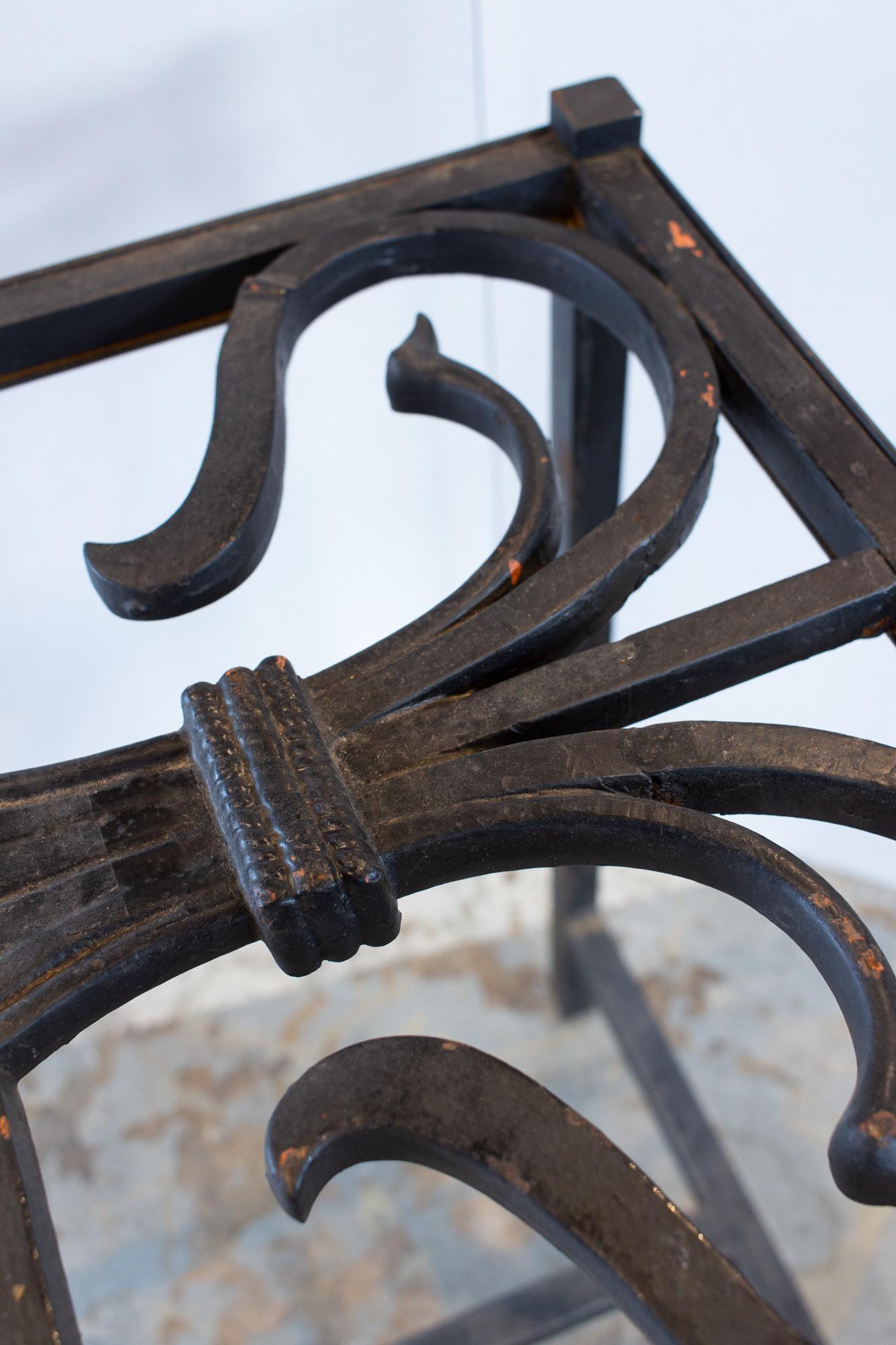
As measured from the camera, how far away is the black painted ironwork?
338 millimetres

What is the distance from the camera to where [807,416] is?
1.70 ft

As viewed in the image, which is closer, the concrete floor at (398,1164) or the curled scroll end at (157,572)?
the curled scroll end at (157,572)

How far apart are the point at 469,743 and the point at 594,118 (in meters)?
0.38

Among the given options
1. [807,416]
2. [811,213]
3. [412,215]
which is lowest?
[807,416]

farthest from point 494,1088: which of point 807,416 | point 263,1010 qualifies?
point 263,1010

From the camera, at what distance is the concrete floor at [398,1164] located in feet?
3.54

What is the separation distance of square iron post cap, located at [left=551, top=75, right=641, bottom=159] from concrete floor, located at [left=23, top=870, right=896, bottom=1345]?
0.87 meters

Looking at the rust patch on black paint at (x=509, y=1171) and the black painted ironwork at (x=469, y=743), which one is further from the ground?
the black painted ironwork at (x=469, y=743)

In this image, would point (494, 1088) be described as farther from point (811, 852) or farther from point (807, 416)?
point (811, 852)

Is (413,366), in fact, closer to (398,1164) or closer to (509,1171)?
(509,1171)

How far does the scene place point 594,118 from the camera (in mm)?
631

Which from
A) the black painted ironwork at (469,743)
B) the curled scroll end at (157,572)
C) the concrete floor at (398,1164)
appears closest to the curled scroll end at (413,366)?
the black painted ironwork at (469,743)

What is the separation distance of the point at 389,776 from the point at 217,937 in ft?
0.26

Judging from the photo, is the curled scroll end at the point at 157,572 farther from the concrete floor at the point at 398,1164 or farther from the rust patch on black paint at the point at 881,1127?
the concrete floor at the point at 398,1164
